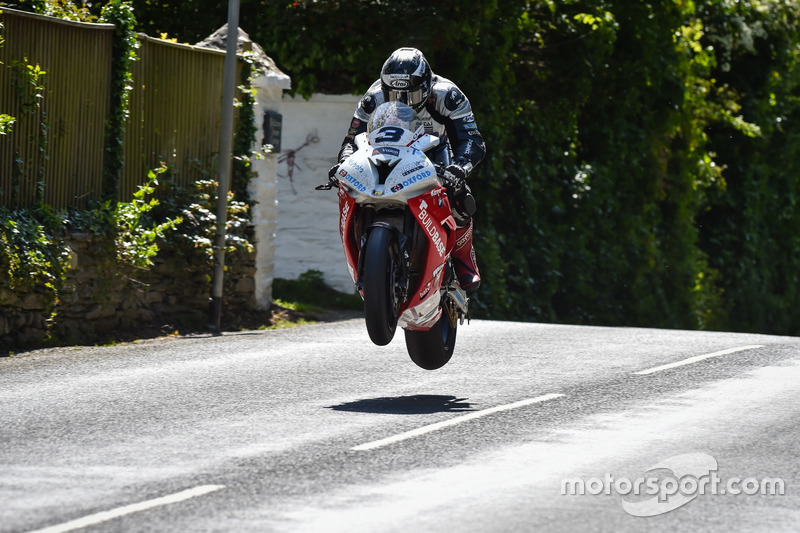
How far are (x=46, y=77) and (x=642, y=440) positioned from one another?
22.6 ft

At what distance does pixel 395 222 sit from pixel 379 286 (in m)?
0.64

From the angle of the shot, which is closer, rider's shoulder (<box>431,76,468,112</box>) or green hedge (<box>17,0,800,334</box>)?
rider's shoulder (<box>431,76,468,112</box>)

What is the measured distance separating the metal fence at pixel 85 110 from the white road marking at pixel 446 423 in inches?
206

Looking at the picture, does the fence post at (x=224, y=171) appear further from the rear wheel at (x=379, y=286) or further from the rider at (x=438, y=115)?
the rear wheel at (x=379, y=286)

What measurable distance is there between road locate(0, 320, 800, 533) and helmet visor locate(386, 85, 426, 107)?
1.93m

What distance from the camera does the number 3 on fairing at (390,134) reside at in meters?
8.31

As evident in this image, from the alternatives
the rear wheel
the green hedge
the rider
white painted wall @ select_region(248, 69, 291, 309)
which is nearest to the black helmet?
the rider

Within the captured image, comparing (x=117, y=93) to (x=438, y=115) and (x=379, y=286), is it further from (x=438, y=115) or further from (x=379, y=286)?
(x=379, y=286)

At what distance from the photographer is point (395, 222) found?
831 centimetres

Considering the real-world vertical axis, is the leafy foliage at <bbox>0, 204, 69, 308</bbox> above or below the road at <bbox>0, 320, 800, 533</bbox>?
above

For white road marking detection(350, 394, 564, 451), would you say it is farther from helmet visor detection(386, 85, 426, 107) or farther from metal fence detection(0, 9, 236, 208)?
metal fence detection(0, 9, 236, 208)

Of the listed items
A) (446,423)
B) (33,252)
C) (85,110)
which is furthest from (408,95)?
(85,110)

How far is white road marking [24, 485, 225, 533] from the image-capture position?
4.90m

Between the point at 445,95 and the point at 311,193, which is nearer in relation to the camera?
the point at 445,95
